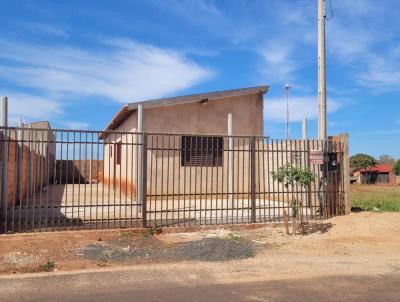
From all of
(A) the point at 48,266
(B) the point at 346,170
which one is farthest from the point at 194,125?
(A) the point at 48,266

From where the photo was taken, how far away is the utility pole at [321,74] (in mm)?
13352

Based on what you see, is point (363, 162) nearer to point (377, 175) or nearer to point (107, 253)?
point (377, 175)

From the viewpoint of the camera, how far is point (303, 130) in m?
16.8

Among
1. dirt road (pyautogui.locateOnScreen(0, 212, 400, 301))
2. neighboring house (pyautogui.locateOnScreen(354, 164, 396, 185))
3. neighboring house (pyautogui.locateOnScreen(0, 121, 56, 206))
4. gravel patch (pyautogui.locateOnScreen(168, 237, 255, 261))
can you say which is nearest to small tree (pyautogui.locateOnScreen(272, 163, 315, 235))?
dirt road (pyautogui.locateOnScreen(0, 212, 400, 301))

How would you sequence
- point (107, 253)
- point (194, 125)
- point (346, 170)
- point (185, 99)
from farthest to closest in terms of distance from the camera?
point (194, 125) → point (185, 99) → point (346, 170) → point (107, 253)

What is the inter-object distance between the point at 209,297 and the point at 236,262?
2428 millimetres

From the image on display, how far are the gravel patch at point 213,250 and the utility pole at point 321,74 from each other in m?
5.24

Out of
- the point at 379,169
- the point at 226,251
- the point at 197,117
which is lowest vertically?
the point at 226,251

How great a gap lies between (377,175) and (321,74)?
192 feet

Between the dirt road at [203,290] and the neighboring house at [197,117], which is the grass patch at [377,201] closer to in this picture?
the neighboring house at [197,117]

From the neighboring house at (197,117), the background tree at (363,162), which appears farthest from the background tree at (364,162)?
the neighboring house at (197,117)

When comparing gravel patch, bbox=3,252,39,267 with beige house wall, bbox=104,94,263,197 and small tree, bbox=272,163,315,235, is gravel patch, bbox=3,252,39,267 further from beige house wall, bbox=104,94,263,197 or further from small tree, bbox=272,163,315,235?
beige house wall, bbox=104,94,263,197

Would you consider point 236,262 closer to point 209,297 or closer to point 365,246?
point 209,297

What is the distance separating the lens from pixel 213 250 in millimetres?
8750
